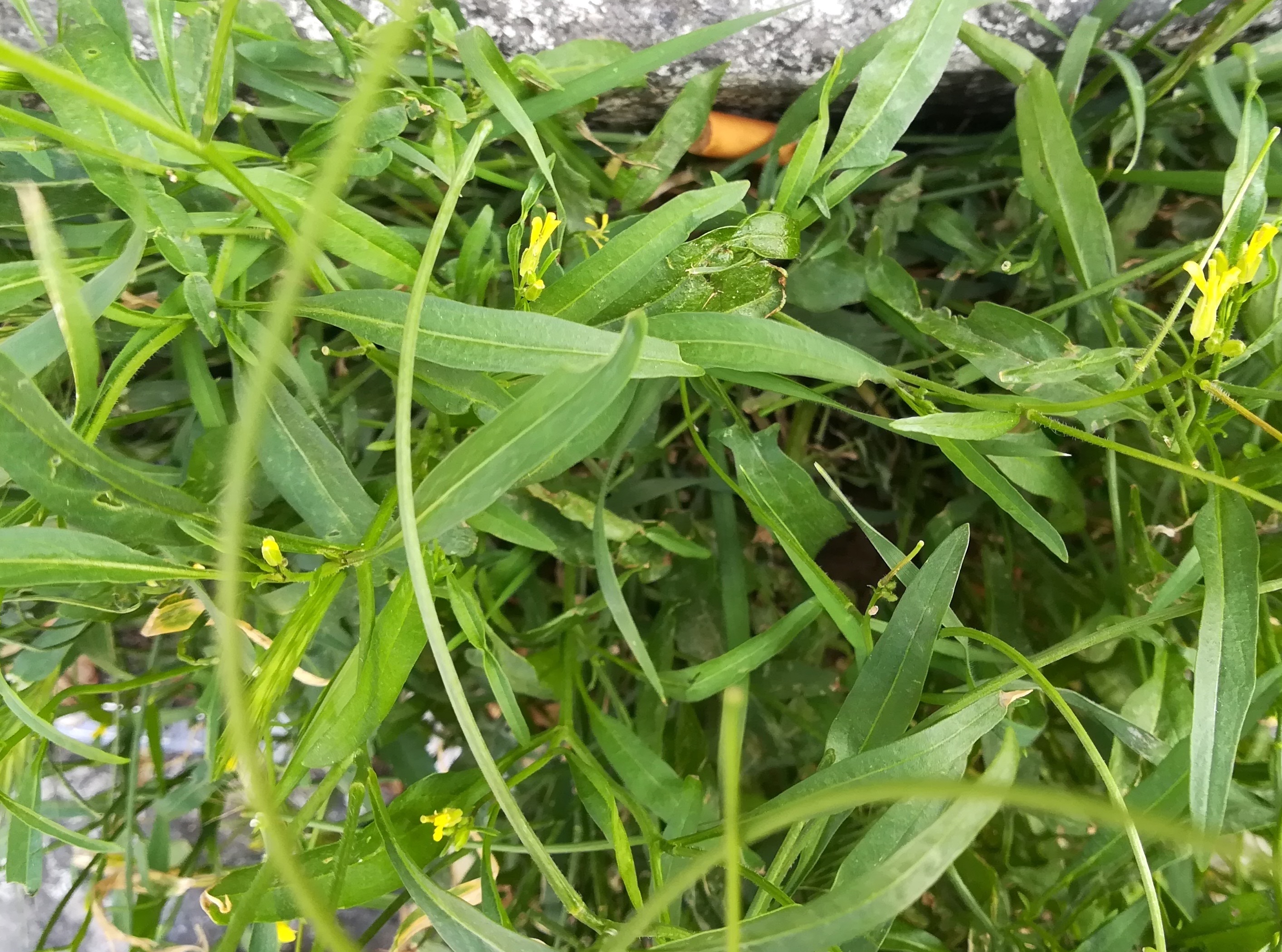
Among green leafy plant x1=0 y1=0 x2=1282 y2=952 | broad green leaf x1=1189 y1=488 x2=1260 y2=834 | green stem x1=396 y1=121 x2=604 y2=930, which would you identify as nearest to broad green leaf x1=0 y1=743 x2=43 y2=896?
green leafy plant x1=0 y1=0 x2=1282 y2=952

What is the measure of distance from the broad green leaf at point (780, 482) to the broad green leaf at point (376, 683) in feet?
0.73

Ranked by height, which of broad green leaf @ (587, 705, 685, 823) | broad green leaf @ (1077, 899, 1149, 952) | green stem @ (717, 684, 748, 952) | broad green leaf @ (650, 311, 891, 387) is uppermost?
broad green leaf @ (650, 311, 891, 387)

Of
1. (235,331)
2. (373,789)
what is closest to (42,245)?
(235,331)

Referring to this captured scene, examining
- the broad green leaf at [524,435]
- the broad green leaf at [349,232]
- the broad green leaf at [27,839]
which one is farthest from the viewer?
the broad green leaf at [27,839]

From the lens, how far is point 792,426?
67 centimetres

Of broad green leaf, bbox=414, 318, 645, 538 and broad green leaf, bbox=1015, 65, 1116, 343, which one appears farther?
broad green leaf, bbox=1015, 65, 1116, 343

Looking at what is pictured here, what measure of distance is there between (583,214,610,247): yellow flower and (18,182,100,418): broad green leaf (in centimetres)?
27

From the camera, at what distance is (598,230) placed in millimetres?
520

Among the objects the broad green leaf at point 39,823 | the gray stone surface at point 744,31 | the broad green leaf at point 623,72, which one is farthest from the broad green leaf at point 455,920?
the gray stone surface at point 744,31

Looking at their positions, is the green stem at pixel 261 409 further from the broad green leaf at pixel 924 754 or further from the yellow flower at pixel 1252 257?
the yellow flower at pixel 1252 257

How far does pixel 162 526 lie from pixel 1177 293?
75 cm

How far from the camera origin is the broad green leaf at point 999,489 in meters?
0.46

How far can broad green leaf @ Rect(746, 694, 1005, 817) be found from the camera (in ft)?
1.28

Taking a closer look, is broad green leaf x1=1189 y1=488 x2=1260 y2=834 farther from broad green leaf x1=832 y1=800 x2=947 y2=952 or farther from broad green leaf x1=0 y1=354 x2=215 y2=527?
broad green leaf x1=0 y1=354 x2=215 y2=527
